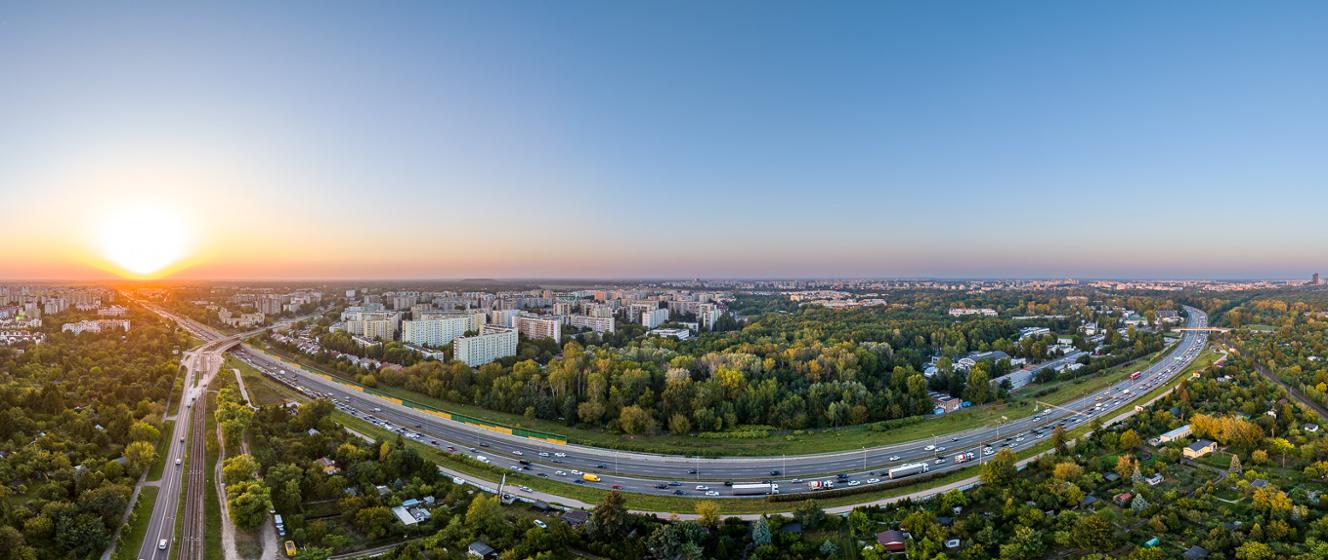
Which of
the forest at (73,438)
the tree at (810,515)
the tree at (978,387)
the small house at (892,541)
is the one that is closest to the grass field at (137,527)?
the forest at (73,438)

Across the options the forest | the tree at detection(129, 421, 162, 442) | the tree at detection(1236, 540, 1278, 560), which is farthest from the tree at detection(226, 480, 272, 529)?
the tree at detection(1236, 540, 1278, 560)

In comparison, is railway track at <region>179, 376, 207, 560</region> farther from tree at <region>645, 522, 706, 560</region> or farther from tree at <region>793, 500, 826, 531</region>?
tree at <region>793, 500, 826, 531</region>

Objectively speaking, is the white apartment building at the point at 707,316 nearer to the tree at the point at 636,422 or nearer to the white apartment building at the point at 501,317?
the white apartment building at the point at 501,317

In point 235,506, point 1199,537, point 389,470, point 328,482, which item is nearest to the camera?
point 1199,537

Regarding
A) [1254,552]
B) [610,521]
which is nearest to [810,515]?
[610,521]

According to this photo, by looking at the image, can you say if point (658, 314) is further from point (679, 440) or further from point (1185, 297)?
point (1185, 297)

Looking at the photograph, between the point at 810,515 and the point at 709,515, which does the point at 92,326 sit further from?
the point at 810,515

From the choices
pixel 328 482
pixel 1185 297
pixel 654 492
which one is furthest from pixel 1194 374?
pixel 1185 297
